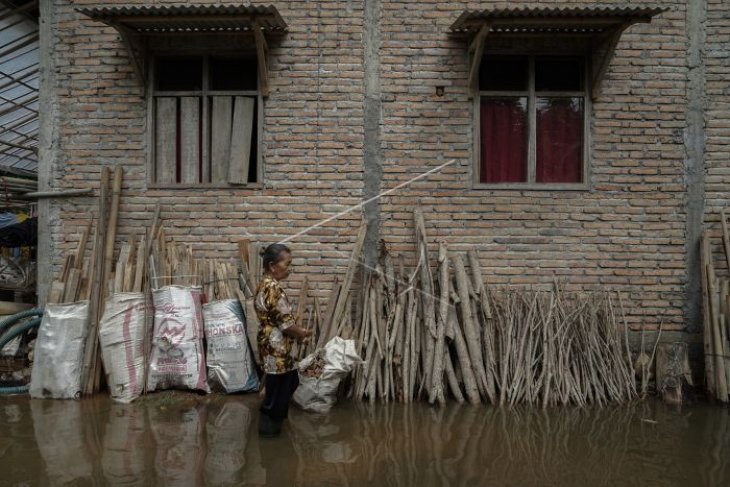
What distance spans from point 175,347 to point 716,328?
5.55 metres

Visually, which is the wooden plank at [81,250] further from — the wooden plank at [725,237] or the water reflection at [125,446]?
the wooden plank at [725,237]

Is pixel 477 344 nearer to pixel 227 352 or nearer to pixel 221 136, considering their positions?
pixel 227 352

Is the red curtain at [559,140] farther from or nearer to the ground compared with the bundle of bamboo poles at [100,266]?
farther from the ground

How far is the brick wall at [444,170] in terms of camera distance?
604 centimetres

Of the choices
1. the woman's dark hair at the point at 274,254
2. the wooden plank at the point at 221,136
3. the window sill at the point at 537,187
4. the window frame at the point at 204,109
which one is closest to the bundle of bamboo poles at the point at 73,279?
the window frame at the point at 204,109

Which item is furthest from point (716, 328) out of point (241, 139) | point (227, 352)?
point (241, 139)

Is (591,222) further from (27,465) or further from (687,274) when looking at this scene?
(27,465)

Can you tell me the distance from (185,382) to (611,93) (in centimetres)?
558

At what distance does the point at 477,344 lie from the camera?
550 centimetres

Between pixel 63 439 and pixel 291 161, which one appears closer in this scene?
pixel 63 439

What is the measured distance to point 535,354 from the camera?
565 centimetres

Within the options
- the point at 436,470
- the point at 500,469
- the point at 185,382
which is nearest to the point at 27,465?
the point at 185,382

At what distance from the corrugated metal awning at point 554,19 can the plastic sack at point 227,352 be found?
3899mm

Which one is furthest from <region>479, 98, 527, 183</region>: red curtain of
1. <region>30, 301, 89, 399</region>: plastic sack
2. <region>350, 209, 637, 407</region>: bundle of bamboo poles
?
<region>30, 301, 89, 399</region>: plastic sack
